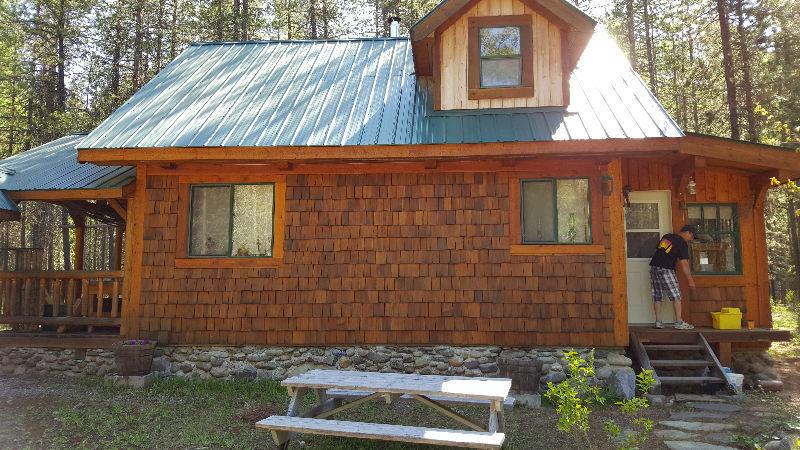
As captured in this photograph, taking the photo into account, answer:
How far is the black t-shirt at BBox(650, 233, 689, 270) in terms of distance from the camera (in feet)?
23.9

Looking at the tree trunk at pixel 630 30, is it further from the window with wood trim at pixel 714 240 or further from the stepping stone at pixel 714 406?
the stepping stone at pixel 714 406

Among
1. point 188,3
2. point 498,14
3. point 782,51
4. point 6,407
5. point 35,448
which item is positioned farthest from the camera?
point 188,3

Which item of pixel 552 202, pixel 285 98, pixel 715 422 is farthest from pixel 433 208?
pixel 715 422

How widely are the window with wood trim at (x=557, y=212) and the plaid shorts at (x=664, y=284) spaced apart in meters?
1.38

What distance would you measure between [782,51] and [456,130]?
13.2 m

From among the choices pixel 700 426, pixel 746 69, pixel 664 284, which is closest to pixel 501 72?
pixel 664 284

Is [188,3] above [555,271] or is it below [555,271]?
above

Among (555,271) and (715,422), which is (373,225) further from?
(715,422)

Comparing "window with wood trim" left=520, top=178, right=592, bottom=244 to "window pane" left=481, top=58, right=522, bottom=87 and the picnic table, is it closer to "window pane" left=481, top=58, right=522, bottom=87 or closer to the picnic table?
"window pane" left=481, top=58, right=522, bottom=87

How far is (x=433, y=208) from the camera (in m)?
7.06

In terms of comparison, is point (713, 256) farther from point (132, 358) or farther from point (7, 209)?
point (7, 209)

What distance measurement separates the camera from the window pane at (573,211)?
6.91 meters

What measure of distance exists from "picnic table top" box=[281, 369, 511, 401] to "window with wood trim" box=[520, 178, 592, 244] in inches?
115

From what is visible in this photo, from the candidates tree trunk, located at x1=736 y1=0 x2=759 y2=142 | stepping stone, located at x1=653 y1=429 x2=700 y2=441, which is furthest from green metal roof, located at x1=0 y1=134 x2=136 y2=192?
tree trunk, located at x1=736 y1=0 x2=759 y2=142
